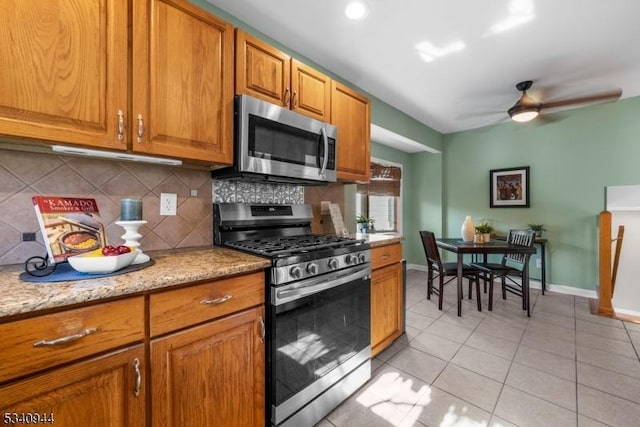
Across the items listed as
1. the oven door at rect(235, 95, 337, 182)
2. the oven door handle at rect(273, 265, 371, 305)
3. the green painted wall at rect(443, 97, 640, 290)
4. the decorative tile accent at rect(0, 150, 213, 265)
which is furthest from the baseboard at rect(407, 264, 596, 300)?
the decorative tile accent at rect(0, 150, 213, 265)

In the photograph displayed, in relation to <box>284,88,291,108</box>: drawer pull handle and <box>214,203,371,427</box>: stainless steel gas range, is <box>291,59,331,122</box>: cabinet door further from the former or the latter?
<box>214,203,371,427</box>: stainless steel gas range

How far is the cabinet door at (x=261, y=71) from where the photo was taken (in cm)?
150

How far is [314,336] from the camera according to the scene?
139 centimetres

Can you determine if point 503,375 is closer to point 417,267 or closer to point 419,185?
point 417,267

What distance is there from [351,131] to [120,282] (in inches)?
74.6

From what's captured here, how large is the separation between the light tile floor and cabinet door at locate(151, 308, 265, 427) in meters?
0.52

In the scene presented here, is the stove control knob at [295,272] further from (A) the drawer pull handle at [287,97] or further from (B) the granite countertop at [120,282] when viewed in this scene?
(A) the drawer pull handle at [287,97]

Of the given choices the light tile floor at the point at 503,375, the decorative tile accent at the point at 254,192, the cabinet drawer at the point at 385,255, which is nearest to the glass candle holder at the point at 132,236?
the decorative tile accent at the point at 254,192

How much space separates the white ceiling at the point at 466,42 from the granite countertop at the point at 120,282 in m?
1.68

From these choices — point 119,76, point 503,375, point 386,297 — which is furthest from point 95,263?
point 503,375

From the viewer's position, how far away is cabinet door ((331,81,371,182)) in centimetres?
212

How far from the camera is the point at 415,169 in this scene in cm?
493

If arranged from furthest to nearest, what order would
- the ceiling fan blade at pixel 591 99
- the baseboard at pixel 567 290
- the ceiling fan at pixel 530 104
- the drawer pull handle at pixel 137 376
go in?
the baseboard at pixel 567 290 → the ceiling fan at pixel 530 104 → the ceiling fan blade at pixel 591 99 → the drawer pull handle at pixel 137 376

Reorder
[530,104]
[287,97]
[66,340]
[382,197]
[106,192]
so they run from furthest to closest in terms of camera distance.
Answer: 1. [382,197]
2. [530,104]
3. [287,97]
4. [106,192]
5. [66,340]
